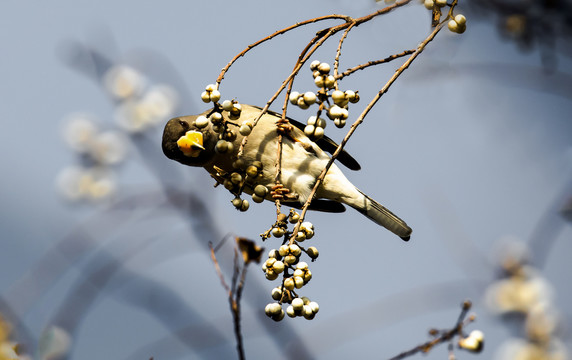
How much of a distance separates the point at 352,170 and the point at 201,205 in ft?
3.42

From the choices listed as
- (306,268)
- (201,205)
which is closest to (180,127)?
(201,205)

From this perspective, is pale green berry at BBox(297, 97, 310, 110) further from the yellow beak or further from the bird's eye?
the bird's eye

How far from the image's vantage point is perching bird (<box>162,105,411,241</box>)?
10.9 feet

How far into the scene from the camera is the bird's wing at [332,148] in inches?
147

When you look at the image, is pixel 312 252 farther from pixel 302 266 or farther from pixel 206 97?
pixel 206 97

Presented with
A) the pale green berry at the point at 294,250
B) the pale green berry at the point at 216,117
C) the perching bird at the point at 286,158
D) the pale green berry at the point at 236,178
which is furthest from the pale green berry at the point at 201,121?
the perching bird at the point at 286,158

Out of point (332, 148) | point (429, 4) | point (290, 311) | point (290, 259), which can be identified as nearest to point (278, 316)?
point (290, 311)

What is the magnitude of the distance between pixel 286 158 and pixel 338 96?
137cm

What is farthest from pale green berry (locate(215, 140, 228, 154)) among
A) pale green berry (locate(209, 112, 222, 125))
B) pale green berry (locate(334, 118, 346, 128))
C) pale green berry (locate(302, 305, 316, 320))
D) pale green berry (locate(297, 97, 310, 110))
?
pale green berry (locate(302, 305, 316, 320))

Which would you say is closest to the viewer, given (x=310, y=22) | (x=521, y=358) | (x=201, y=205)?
(x=310, y=22)

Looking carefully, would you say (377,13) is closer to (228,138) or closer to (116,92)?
(228,138)

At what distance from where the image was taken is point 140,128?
3.72m

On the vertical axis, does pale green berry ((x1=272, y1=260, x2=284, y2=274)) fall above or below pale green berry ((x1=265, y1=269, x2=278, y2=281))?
above

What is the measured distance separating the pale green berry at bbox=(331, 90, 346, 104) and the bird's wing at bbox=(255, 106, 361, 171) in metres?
1.49
